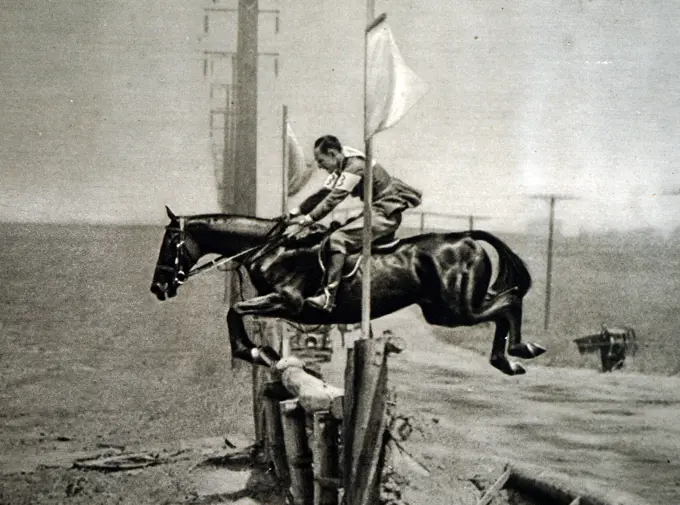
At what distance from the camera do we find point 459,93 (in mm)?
5562

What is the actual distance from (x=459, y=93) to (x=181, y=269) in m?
2.25

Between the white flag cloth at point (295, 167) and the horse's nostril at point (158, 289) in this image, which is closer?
the horse's nostril at point (158, 289)

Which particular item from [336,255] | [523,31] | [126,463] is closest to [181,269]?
[336,255]

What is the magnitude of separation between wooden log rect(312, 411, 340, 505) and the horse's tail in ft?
4.93

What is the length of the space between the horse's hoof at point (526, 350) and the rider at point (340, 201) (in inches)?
45.6

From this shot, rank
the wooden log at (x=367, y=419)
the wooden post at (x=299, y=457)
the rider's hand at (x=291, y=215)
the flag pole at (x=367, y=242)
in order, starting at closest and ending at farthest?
the wooden log at (x=367, y=419)
the wooden post at (x=299, y=457)
the flag pole at (x=367, y=242)
the rider's hand at (x=291, y=215)

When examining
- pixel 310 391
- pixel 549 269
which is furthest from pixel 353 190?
pixel 549 269

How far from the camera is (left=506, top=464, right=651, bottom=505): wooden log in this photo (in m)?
5.01

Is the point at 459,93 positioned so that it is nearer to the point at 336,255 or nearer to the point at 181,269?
the point at 336,255

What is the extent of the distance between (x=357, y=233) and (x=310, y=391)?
3.63ft

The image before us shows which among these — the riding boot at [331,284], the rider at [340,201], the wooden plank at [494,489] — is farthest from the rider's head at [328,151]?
the wooden plank at [494,489]

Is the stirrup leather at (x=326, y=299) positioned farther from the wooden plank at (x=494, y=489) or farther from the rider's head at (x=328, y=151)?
the wooden plank at (x=494, y=489)

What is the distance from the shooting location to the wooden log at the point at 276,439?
5285mm

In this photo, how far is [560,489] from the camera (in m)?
5.08
